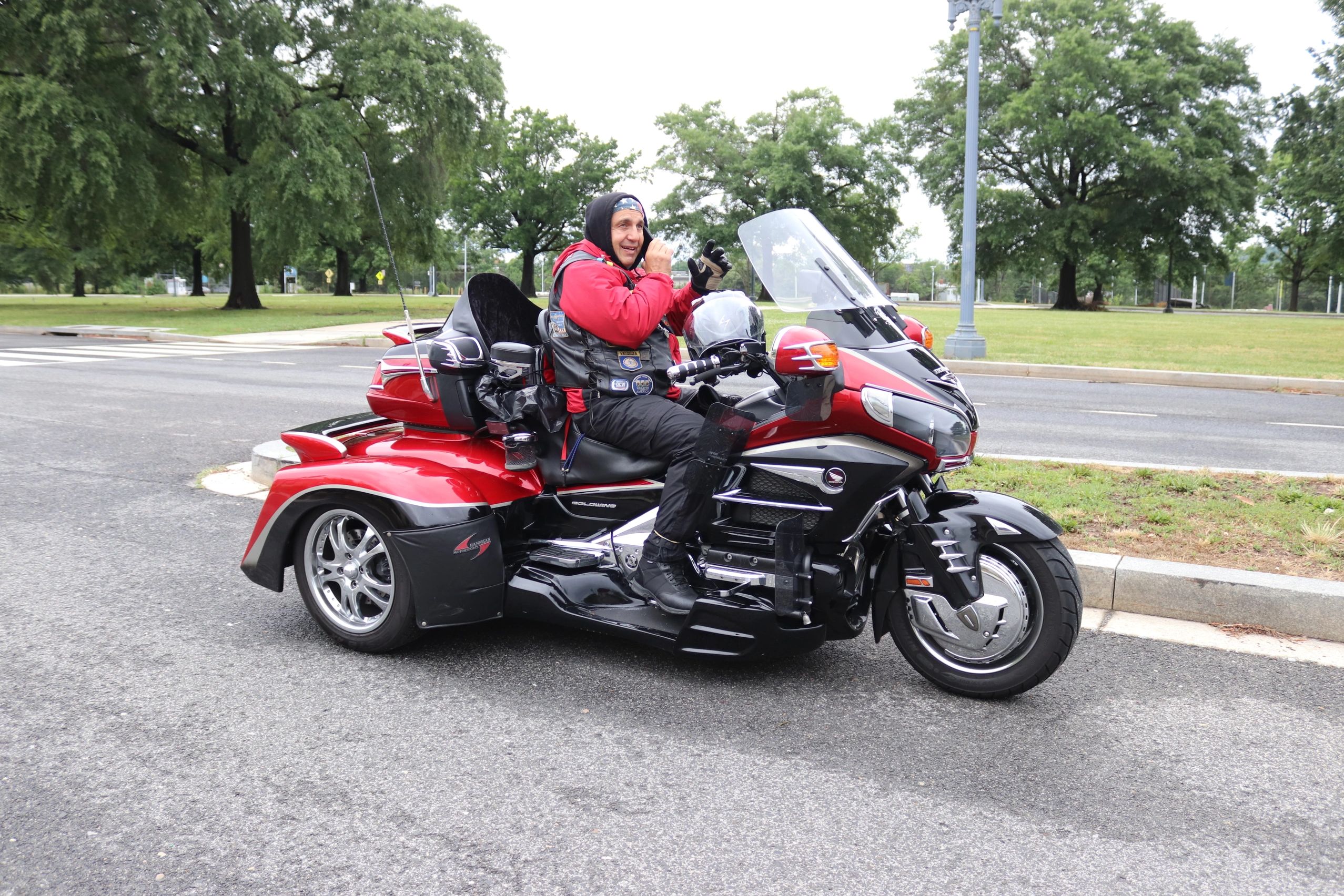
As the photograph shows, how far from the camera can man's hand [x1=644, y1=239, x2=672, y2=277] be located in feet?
12.3

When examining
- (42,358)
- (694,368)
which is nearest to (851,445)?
(694,368)

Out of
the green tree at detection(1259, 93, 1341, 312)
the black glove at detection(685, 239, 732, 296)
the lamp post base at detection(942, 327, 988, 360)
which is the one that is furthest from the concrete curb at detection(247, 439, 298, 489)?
the green tree at detection(1259, 93, 1341, 312)

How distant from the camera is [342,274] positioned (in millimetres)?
59562

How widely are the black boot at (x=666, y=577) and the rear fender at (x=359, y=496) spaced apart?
0.67 meters

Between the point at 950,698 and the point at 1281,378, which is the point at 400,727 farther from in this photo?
the point at 1281,378

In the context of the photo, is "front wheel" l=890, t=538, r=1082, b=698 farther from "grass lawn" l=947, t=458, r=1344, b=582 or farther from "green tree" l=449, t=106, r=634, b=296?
"green tree" l=449, t=106, r=634, b=296

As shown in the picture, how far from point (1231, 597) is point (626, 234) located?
283cm

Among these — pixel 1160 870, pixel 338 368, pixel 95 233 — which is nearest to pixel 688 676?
pixel 1160 870

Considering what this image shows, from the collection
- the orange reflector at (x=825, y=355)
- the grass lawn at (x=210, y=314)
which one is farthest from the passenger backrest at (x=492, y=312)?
the grass lawn at (x=210, y=314)

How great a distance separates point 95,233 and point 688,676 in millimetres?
32948

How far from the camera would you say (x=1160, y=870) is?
100 inches

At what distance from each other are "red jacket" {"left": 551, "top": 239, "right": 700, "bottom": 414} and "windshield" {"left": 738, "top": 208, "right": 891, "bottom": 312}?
285mm

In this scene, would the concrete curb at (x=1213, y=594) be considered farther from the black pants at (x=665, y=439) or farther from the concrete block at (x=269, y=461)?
the concrete block at (x=269, y=461)

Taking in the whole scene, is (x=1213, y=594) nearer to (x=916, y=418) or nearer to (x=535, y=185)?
(x=916, y=418)
